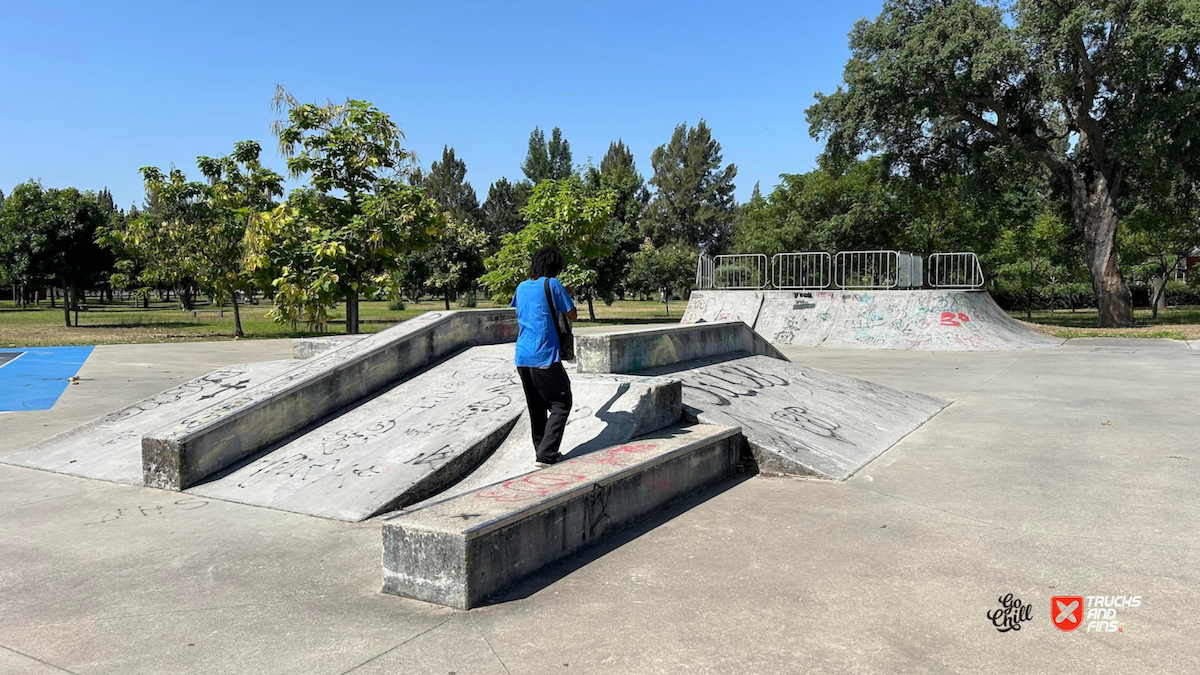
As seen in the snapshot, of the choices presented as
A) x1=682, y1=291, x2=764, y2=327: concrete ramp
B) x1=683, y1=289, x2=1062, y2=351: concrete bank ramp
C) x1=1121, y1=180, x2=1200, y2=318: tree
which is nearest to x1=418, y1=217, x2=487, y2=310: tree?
x1=682, y1=291, x2=764, y2=327: concrete ramp

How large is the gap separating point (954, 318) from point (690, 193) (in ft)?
192

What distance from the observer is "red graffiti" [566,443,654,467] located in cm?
514

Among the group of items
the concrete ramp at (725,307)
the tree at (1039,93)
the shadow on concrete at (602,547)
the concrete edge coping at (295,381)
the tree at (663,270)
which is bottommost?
the shadow on concrete at (602,547)

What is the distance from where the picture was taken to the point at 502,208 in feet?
267

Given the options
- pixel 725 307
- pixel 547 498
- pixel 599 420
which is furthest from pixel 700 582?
pixel 725 307

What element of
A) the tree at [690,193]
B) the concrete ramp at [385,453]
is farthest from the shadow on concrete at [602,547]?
the tree at [690,193]

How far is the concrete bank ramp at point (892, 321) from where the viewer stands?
19766 mm

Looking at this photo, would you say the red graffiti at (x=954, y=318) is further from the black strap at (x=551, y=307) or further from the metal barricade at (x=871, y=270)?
the black strap at (x=551, y=307)

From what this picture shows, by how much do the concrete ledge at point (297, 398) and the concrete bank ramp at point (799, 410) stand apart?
2.46m

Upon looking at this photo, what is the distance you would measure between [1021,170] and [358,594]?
29.5 metres

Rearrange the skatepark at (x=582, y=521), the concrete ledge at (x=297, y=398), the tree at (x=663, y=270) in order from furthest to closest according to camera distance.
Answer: the tree at (x=663, y=270), the concrete ledge at (x=297, y=398), the skatepark at (x=582, y=521)

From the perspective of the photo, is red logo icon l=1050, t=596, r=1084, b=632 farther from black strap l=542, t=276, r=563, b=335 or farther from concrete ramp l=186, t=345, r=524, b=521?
concrete ramp l=186, t=345, r=524, b=521

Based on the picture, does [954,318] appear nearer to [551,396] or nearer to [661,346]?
[661,346]

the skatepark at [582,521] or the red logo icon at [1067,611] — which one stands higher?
the skatepark at [582,521]
